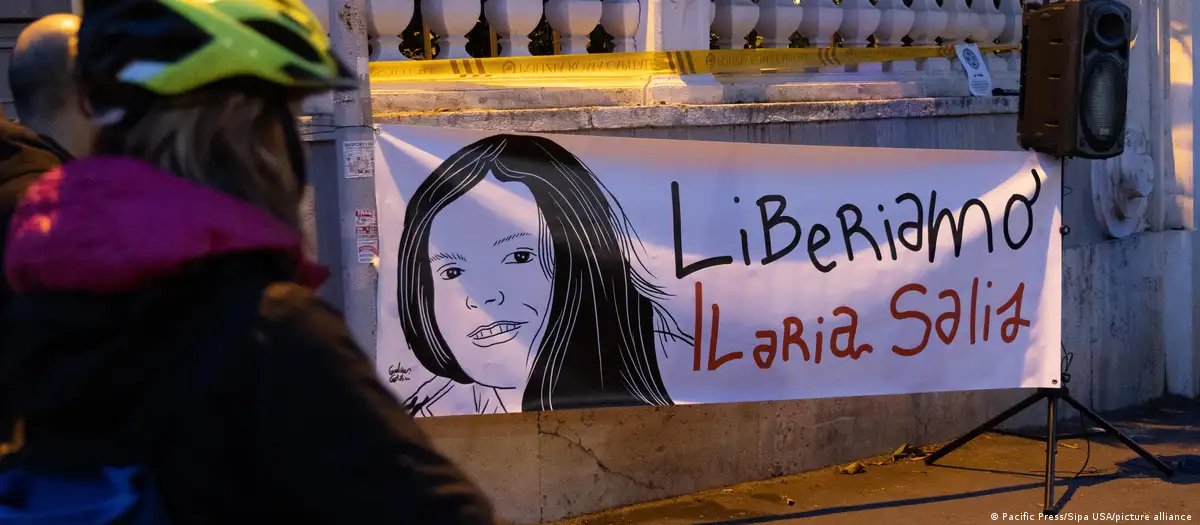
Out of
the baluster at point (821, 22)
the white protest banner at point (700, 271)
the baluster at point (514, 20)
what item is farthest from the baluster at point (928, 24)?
the baluster at point (514, 20)

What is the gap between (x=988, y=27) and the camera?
796 cm

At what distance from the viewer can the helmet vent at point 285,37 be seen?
4.98 ft

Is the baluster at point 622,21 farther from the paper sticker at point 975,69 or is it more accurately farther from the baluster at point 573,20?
the paper sticker at point 975,69

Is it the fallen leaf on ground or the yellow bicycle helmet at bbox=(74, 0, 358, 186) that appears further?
the fallen leaf on ground

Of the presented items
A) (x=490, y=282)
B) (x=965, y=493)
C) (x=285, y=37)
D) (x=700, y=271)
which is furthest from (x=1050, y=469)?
(x=285, y=37)

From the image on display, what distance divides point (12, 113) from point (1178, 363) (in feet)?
23.8

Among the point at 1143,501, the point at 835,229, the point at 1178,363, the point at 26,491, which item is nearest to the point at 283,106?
the point at 26,491

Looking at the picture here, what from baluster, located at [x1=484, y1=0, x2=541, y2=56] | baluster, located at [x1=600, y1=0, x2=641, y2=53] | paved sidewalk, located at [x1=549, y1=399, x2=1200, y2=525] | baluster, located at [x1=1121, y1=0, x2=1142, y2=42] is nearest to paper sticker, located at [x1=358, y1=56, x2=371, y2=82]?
baluster, located at [x1=484, y1=0, x2=541, y2=56]

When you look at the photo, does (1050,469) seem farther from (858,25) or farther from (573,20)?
(573,20)

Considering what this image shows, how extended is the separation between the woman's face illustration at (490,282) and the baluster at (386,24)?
99 cm

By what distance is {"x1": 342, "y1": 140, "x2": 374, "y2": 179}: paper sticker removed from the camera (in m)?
4.52

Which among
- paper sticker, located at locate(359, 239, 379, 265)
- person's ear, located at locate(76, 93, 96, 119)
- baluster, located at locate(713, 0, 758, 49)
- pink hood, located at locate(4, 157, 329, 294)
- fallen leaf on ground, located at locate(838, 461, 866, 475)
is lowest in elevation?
fallen leaf on ground, located at locate(838, 461, 866, 475)

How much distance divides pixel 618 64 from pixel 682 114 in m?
0.45
